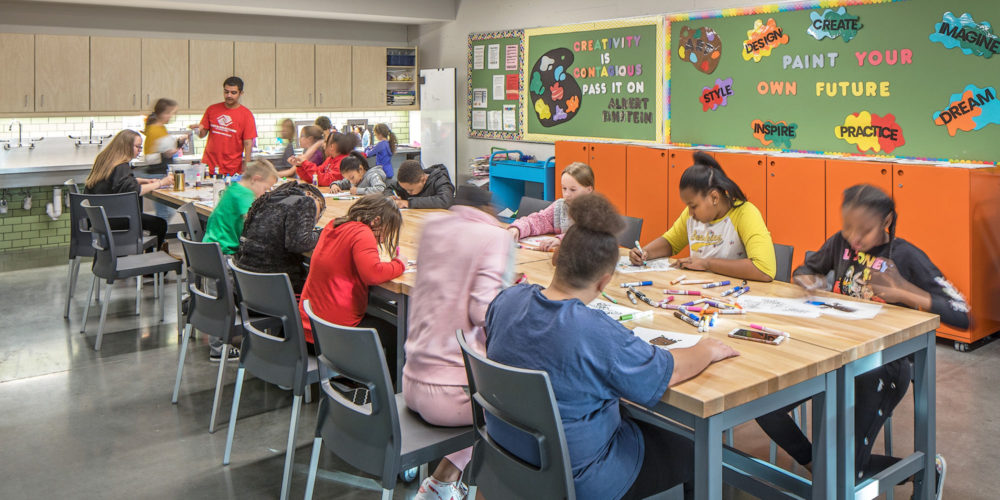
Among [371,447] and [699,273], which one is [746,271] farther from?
[371,447]

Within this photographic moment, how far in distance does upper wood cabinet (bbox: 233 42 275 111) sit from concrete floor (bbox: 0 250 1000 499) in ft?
14.9

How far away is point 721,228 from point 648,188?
3227 mm

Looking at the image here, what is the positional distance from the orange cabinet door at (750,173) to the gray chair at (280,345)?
13.0 ft

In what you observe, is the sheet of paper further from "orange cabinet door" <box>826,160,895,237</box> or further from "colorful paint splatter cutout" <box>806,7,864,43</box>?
"orange cabinet door" <box>826,160,895,237</box>

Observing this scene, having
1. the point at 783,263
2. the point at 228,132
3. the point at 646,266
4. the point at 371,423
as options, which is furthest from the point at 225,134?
the point at 371,423

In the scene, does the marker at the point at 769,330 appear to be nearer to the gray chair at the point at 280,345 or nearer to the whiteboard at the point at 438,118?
A: the gray chair at the point at 280,345

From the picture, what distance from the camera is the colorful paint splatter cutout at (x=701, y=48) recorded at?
6.84 metres

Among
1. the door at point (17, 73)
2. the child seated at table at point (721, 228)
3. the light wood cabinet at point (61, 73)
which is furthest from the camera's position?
the light wood cabinet at point (61, 73)

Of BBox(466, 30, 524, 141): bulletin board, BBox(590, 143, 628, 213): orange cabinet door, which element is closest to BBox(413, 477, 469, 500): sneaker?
BBox(590, 143, 628, 213): orange cabinet door

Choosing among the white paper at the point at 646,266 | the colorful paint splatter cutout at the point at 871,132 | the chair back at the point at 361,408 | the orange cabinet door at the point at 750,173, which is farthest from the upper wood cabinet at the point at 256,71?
the chair back at the point at 361,408

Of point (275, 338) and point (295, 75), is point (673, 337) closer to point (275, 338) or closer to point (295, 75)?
point (275, 338)

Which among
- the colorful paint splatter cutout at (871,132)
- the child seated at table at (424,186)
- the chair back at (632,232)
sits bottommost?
the chair back at (632,232)

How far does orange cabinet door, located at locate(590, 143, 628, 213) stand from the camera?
7.26 metres

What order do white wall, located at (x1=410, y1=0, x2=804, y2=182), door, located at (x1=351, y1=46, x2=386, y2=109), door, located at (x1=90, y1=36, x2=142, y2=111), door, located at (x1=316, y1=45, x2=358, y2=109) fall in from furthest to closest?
door, located at (x1=351, y1=46, x2=386, y2=109) → door, located at (x1=316, y1=45, x2=358, y2=109) → door, located at (x1=90, y1=36, x2=142, y2=111) → white wall, located at (x1=410, y1=0, x2=804, y2=182)
